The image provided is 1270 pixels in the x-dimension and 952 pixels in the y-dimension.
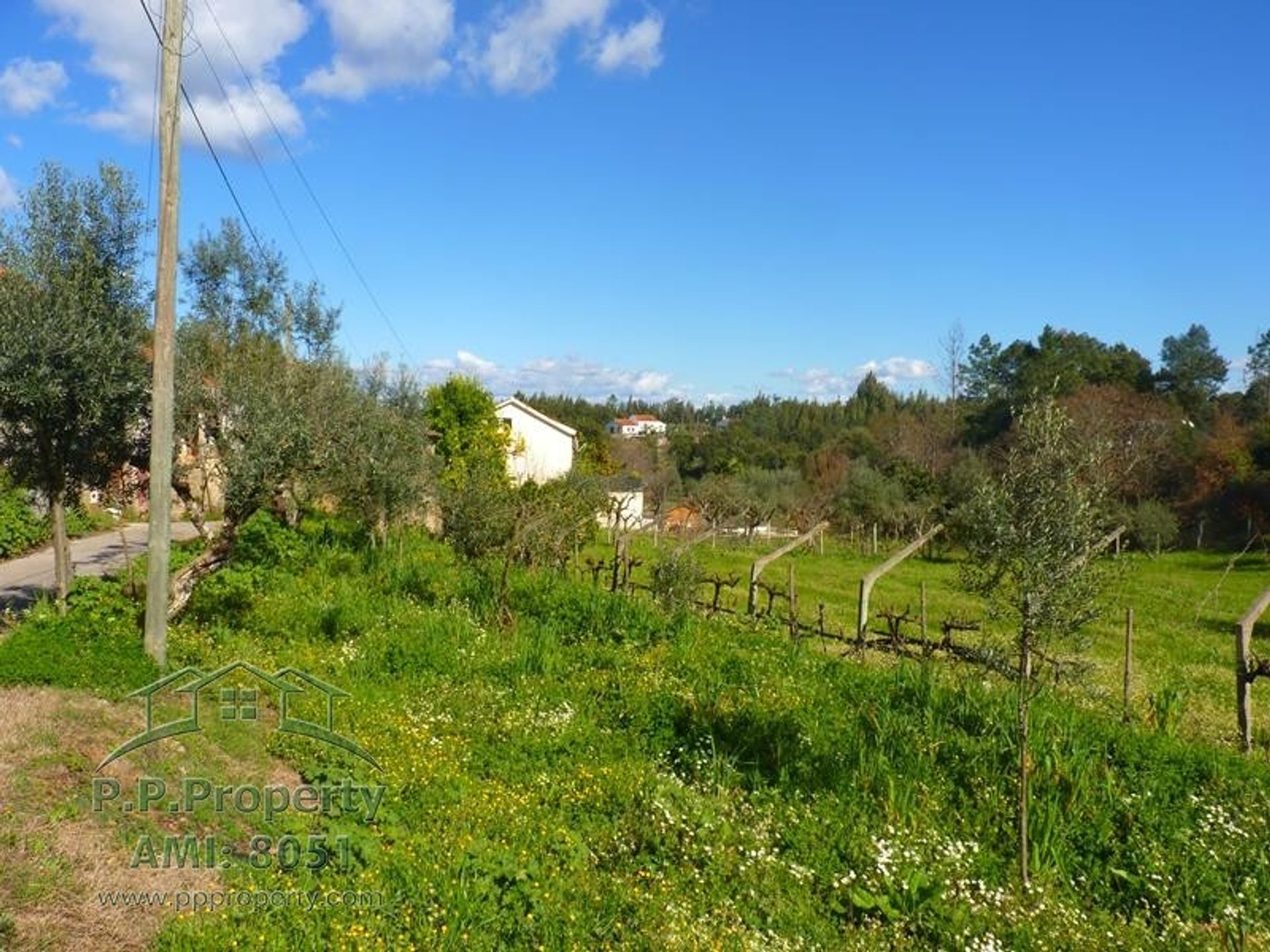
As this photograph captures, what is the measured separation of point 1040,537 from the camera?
258 inches

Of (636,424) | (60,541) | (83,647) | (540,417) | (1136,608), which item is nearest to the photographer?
(83,647)

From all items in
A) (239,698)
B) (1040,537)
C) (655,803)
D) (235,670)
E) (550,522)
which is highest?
(1040,537)

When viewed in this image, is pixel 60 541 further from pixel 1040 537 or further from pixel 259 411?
pixel 1040 537

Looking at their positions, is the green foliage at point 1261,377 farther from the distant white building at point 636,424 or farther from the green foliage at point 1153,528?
the distant white building at point 636,424

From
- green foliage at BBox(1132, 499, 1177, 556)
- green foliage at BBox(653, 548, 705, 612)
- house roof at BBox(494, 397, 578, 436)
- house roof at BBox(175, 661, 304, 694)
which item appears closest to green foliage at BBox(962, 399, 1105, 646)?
green foliage at BBox(653, 548, 705, 612)

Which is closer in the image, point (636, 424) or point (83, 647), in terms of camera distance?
point (83, 647)

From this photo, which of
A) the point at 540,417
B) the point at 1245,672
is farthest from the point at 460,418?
the point at 1245,672

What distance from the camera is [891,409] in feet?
272

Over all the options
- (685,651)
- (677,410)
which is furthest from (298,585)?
(677,410)

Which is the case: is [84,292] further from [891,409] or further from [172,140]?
[891,409]

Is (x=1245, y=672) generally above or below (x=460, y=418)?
below

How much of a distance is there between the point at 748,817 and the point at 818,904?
1171 millimetres

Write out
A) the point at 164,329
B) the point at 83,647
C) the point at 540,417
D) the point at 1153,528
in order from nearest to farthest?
the point at 83,647, the point at 164,329, the point at 1153,528, the point at 540,417

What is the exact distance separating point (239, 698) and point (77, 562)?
12.4m
